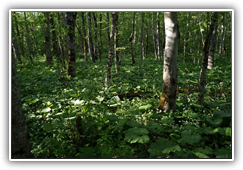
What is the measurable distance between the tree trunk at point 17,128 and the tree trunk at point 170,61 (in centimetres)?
372

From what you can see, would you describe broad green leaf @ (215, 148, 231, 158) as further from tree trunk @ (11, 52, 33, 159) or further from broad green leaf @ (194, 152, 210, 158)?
tree trunk @ (11, 52, 33, 159)

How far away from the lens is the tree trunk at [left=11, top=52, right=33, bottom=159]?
2402mm

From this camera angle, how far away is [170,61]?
4273mm

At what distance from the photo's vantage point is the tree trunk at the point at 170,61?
4.08 metres

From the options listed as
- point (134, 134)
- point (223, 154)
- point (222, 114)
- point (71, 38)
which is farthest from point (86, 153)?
point (71, 38)

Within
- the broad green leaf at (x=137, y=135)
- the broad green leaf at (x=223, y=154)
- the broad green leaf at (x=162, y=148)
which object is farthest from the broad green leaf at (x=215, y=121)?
the broad green leaf at (x=137, y=135)

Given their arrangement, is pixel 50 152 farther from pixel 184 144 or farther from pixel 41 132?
pixel 184 144

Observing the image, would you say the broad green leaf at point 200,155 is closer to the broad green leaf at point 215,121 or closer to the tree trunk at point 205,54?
the broad green leaf at point 215,121

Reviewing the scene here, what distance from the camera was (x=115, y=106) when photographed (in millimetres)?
5633

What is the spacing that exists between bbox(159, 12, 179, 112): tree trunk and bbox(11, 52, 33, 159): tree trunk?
12.2ft

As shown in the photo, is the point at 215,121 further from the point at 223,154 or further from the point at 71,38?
the point at 71,38

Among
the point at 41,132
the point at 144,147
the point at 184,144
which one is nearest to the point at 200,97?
the point at 184,144

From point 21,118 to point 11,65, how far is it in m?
0.95

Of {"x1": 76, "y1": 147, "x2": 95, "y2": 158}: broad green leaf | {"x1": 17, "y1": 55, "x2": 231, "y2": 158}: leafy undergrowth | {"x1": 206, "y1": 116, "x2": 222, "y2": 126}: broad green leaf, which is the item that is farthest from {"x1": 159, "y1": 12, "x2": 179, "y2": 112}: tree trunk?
{"x1": 76, "y1": 147, "x2": 95, "y2": 158}: broad green leaf
